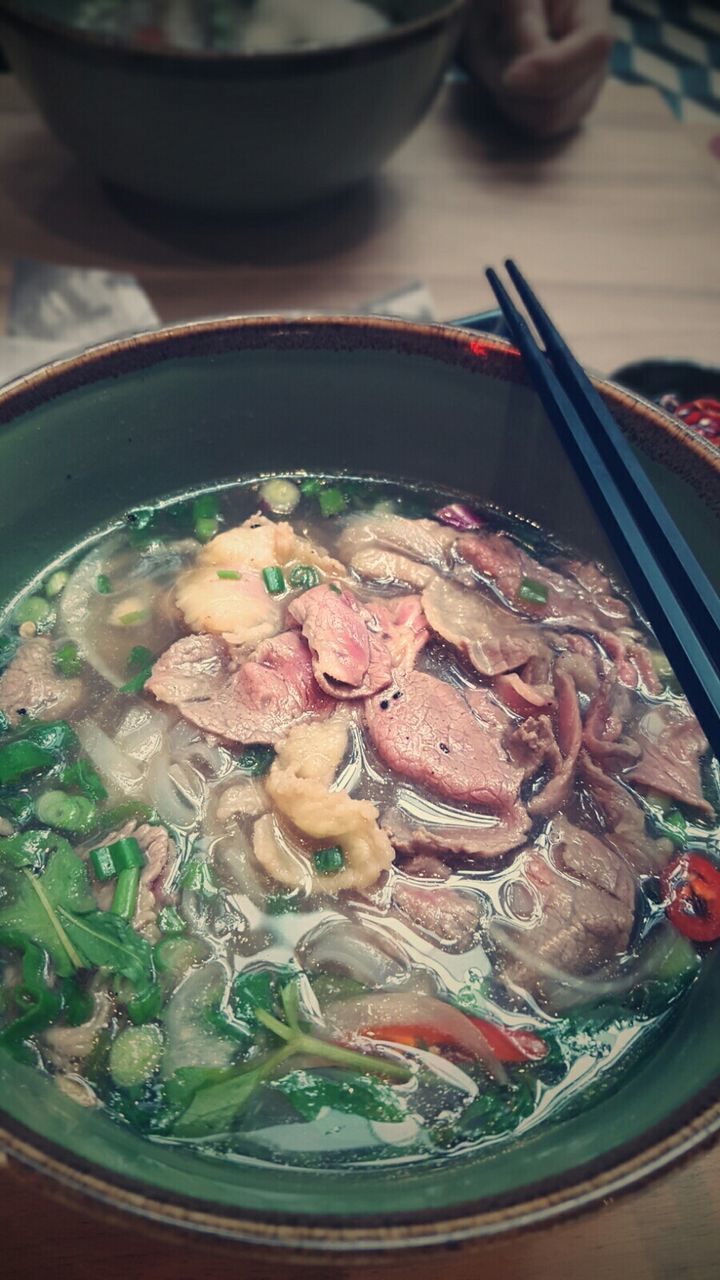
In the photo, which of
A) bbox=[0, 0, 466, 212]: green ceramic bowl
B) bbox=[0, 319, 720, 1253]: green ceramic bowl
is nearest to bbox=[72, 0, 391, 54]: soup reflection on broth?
bbox=[0, 0, 466, 212]: green ceramic bowl

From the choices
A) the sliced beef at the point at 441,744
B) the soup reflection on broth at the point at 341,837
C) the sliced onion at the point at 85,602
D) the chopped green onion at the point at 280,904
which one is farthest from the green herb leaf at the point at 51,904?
the sliced beef at the point at 441,744

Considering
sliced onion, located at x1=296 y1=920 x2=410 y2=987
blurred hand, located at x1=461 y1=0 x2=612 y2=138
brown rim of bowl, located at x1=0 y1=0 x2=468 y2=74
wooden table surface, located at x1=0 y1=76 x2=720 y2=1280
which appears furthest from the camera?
blurred hand, located at x1=461 y1=0 x2=612 y2=138

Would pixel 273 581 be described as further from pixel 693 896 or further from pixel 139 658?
pixel 693 896

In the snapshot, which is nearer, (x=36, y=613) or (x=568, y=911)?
(x=568, y=911)

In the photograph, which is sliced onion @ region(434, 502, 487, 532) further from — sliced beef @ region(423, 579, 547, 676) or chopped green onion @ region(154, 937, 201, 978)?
chopped green onion @ region(154, 937, 201, 978)

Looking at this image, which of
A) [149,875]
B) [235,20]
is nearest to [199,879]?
[149,875]

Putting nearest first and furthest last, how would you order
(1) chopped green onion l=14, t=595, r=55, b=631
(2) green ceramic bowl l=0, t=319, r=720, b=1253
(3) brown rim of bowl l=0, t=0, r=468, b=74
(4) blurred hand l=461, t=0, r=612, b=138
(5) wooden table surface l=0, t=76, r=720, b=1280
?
(2) green ceramic bowl l=0, t=319, r=720, b=1253, (1) chopped green onion l=14, t=595, r=55, b=631, (3) brown rim of bowl l=0, t=0, r=468, b=74, (5) wooden table surface l=0, t=76, r=720, b=1280, (4) blurred hand l=461, t=0, r=612, b=138

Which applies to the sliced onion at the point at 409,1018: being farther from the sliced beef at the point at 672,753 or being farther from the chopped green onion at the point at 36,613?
the chopped green onion at the point at 36,613

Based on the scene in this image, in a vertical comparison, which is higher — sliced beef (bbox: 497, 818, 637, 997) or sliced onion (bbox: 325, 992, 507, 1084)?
sliced beef (bbox: 497, 818, 637, 997)
